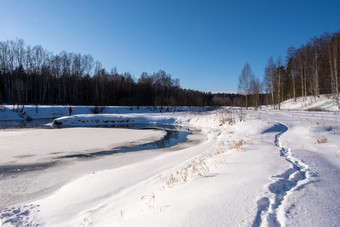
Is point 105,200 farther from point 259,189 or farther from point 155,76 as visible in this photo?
point 155,76

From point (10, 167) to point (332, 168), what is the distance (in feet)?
29.7

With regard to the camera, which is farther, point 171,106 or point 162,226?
point 171,106

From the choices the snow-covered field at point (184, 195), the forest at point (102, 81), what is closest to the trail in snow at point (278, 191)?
the snow-covered field at point (184, 195)

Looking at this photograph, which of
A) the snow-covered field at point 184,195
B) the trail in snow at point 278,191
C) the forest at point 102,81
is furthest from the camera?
the forest at point 102,81

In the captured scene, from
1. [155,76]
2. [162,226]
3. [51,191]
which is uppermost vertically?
[155,76]

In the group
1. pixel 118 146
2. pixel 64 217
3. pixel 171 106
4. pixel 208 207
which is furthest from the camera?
pixel 171 106

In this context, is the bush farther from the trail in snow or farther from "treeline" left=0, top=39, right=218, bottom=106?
the trail in snow

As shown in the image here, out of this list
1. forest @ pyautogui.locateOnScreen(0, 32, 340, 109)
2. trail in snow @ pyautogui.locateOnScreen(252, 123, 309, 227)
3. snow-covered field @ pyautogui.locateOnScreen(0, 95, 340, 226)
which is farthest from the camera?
forest @ pyautogui.locateOnScreen(0, 32, 340, 109)

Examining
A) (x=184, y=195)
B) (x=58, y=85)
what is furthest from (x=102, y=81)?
(x=184, y=195)

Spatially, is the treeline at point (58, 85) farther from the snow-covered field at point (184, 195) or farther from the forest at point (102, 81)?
the snow-covered field at point (184, 195)

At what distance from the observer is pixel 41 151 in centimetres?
854

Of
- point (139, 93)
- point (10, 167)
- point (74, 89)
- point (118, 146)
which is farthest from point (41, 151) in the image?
point (139, 93)

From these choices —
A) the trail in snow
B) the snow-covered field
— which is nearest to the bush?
the snow-covered field

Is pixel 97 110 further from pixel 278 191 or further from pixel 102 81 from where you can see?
pixel 278 191
